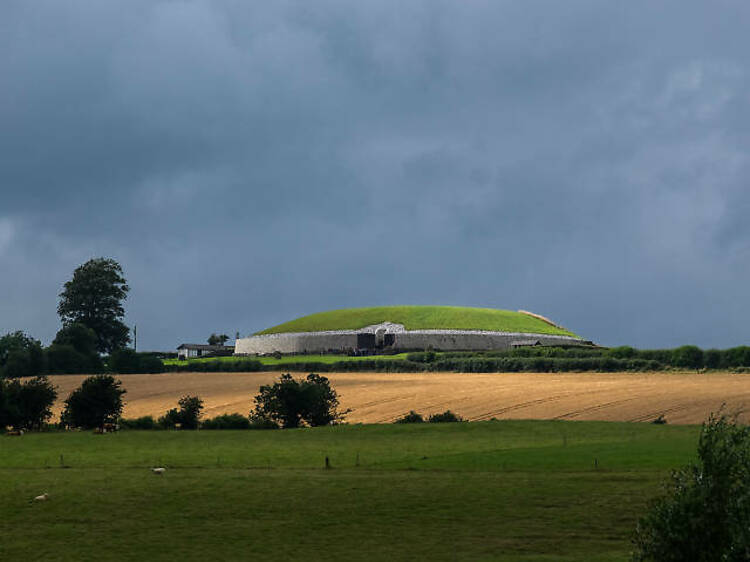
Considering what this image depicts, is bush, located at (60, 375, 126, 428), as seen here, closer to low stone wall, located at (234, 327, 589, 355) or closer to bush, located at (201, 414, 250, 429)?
bush, located at (201, 414, 250, 429)

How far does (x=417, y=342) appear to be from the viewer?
533 ft

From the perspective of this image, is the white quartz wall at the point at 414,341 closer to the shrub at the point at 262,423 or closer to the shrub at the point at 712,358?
the shrub at the point at 712,358

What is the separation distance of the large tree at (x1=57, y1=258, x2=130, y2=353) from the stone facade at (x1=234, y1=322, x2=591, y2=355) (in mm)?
30921

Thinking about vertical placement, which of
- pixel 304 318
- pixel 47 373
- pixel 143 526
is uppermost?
pixel 304 318

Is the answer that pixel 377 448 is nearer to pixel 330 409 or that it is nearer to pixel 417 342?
pixel 330 409

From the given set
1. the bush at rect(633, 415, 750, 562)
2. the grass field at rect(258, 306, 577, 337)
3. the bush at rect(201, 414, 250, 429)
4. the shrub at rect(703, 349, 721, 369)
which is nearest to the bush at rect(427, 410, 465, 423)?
the bush at rect(201, 414, 250, 429)

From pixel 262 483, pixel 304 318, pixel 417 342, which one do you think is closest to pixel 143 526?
pixel 262 483

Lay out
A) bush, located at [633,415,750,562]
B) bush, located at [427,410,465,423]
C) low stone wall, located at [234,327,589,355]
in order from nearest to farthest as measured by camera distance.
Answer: bush, located at [633,415,750,562] < bush, located at [427,410,465,423] < low stone wall, located at [234,327,589,355]

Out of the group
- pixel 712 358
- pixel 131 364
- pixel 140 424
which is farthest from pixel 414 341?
→ pixel 140 424

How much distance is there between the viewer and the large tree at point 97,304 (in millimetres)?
150375

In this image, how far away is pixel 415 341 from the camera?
162 metres

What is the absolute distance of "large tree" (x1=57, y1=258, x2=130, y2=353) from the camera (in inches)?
5920

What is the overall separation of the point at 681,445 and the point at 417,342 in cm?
12076

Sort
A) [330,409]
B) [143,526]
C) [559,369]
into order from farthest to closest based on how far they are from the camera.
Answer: [559,369]
[330,409]
[143,526]
